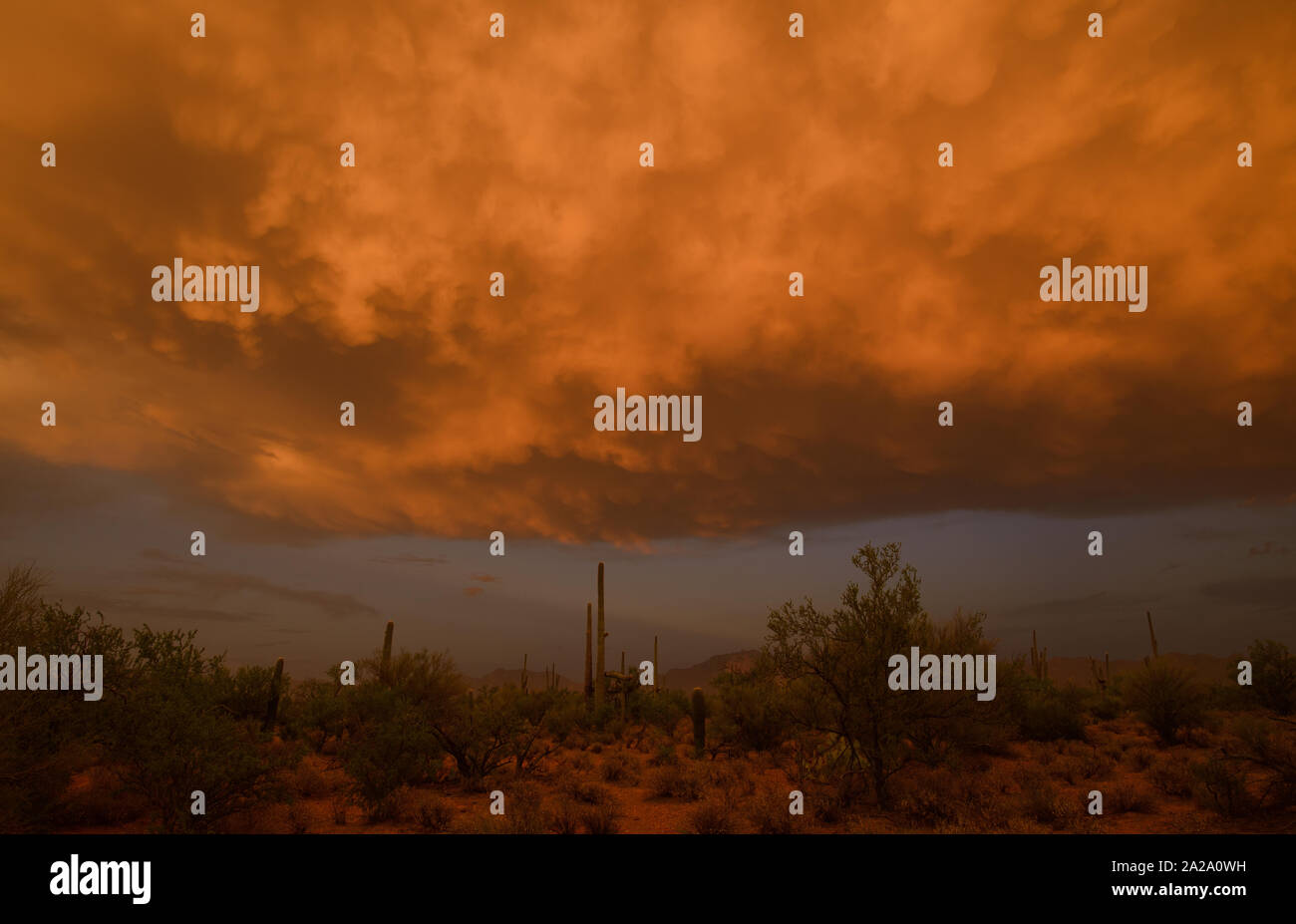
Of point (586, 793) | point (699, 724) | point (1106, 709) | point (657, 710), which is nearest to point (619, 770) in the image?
point (586, 793)

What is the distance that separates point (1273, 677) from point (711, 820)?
20346 millimetres

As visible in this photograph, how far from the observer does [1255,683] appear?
2005 centimetres

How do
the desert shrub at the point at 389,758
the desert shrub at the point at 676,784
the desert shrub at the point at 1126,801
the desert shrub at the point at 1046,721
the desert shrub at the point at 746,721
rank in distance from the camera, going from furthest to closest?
the desert shrub at the point at 1046,721 < the desert shrub at the point at 746,721 < the desert shrub at the point at 676,784 < the desert shrub at the point at 389,758 < the desert shrub at the point at 1126,801

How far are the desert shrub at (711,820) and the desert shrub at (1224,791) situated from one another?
9048 millimetres

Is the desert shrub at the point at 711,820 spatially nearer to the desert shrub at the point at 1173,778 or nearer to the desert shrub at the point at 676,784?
the desert shrub at the point at 676,784

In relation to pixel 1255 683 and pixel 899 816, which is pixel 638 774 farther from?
pixel 1255 683

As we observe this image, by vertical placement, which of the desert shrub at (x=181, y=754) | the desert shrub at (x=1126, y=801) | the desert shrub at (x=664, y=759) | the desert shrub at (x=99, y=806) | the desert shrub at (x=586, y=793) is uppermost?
the desert shrub at (x=181, y=754)

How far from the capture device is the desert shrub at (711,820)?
1124 cm

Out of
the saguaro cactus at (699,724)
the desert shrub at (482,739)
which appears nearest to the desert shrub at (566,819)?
the desert shrub at (482,739)

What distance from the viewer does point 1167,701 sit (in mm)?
20250
